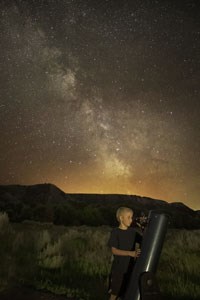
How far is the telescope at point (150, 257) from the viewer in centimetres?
403

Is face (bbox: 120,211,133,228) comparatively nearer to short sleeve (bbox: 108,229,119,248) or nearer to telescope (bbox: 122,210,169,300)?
short sleeve (bbox: 108,229,119,248)

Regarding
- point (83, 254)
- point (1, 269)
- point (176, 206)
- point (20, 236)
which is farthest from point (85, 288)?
point (176, 206)

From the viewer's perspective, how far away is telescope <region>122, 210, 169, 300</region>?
403cm

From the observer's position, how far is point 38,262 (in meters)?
9.99

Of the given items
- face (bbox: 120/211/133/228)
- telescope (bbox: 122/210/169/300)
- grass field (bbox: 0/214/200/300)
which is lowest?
grass field (bbox: 0/214/200/300)

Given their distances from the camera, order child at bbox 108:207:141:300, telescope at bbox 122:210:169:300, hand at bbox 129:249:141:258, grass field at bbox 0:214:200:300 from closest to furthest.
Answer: telescope at bbox 122:210:169:300
hand at bbox 129:249:141:258
child at bbox 108:207:141:300
grass field at bbox 0:214:200:300

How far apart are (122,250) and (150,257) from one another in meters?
0.50

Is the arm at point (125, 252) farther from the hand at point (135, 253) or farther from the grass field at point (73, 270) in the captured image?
the grass field at point (73, 270)

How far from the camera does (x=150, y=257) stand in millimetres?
4160

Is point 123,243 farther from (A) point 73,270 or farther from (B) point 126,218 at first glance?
(A) point 73,270

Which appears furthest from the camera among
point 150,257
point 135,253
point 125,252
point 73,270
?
point 73,270

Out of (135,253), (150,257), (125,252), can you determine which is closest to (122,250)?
(125,252)

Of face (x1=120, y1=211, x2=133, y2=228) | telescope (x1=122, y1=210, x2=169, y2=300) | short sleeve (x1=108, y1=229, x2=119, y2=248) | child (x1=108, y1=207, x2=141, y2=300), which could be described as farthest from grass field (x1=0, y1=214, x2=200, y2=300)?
telescope (x1=122, y1=210, x2=169, y2=300)

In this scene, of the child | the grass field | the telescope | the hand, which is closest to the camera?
the telescope
